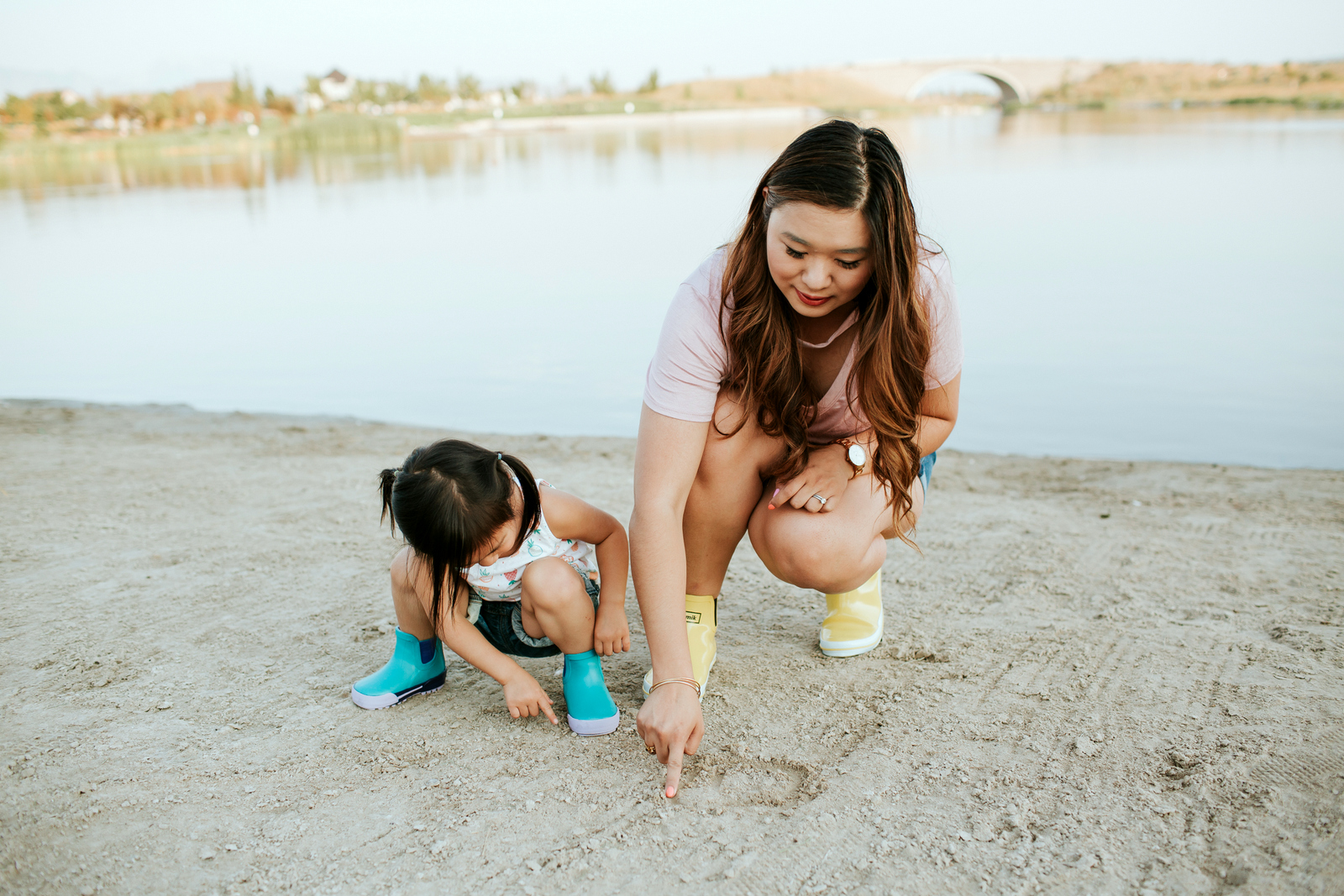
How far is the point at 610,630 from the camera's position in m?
1.80

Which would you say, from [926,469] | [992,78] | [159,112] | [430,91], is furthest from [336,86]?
→ [926,469]

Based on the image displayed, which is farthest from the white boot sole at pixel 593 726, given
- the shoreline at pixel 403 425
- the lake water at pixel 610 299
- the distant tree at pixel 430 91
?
the distant tree at pixel 430 91

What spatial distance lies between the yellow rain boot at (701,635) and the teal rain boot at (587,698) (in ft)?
0.45

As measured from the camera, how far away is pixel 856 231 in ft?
5.16

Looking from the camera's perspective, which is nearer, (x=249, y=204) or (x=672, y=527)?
(x=672, y=527)

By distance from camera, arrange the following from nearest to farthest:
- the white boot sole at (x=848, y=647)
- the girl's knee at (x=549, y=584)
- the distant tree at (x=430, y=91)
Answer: the girl's knee at (x=549, y=584) → the white boot sole at (x=848, y=647) → the distant tree at (x=430, y=91)

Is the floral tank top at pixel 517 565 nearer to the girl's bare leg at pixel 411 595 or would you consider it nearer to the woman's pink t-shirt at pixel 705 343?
the girl's bare leg at pixel 411 595

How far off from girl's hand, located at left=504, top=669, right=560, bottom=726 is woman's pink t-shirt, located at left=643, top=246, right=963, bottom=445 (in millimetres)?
578

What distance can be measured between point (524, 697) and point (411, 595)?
0.30 m

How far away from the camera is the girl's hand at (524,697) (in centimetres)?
174

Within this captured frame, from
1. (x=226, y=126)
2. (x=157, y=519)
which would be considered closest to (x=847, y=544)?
(x=157, y=519)

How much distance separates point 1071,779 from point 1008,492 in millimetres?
1992

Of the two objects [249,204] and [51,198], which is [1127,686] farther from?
[51,198]

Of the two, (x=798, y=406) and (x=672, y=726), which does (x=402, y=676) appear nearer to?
(x=672, y=726)
